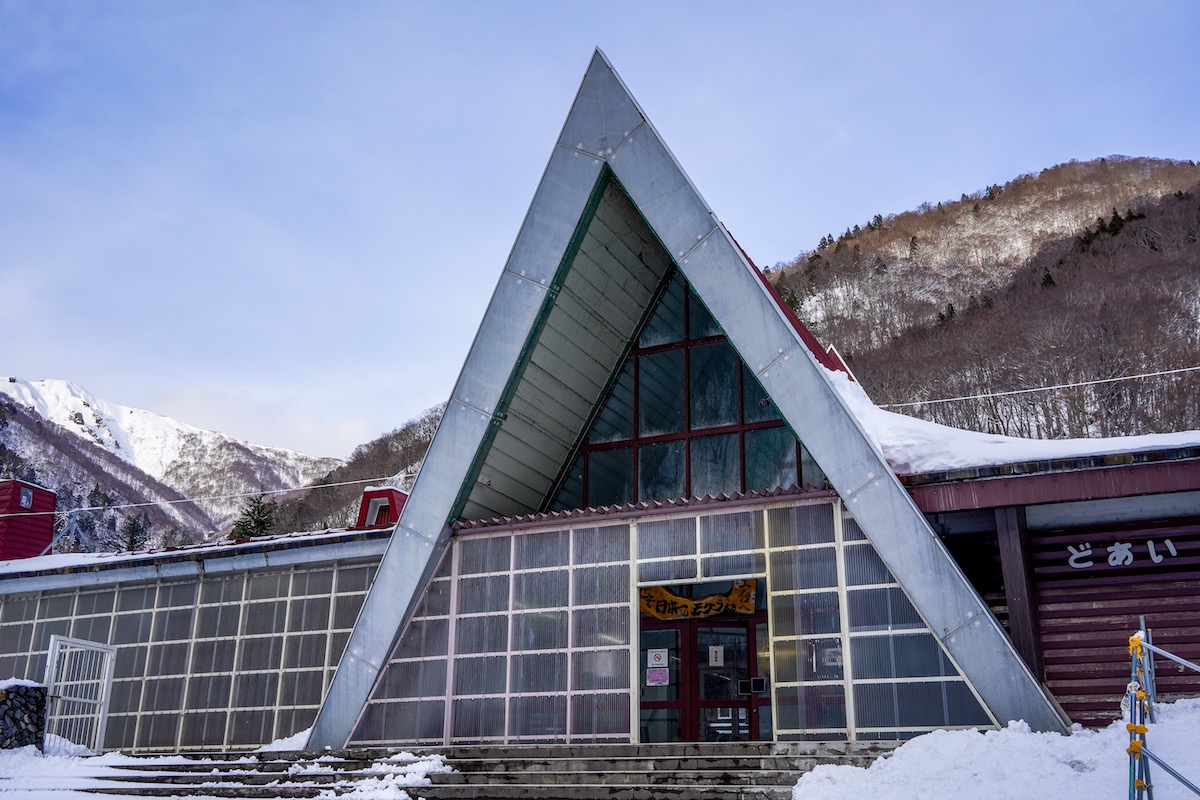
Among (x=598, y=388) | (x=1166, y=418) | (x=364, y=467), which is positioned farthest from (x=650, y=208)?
(x=364, y=467)

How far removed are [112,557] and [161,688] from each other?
253cm

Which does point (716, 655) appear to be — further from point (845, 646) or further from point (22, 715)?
point (22, 715)

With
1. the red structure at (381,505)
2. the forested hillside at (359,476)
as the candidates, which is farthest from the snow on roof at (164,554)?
the forested hillside at (359,476)

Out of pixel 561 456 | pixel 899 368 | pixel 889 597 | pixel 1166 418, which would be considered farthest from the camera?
pixel 899 368

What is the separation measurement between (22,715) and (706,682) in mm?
9419

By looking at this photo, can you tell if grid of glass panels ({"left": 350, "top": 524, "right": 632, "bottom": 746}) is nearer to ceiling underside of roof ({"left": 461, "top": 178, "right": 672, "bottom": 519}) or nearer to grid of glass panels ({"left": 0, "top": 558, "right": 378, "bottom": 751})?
ceiling underside of roof ({"left": 461, "top": 178, "right": 672, "bottom": 519})

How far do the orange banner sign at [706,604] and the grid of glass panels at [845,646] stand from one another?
2.23 ft

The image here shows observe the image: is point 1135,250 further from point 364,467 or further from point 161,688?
point 161,688

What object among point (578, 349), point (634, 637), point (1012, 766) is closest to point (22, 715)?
point (634, 637)

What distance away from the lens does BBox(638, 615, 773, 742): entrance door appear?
12945 mm

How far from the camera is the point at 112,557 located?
56.1ft

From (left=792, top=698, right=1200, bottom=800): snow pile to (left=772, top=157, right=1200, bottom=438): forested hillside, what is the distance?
35651 millimetres

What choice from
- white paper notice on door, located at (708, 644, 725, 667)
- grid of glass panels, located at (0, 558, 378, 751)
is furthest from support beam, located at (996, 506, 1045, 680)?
grid of glass panels, located at (0, 558, 378, 751)

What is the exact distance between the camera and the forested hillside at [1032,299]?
45.8 meters
